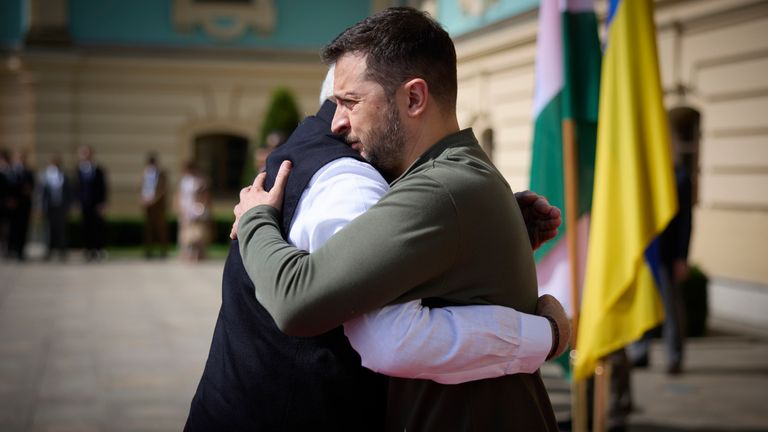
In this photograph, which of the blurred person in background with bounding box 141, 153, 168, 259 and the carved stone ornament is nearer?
the blurred person in background with bounding box 141, 153, 168, 259

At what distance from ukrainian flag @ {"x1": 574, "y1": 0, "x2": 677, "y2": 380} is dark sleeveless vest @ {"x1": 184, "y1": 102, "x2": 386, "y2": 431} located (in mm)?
2582

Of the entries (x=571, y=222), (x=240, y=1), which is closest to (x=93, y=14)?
(x=240, y=1)

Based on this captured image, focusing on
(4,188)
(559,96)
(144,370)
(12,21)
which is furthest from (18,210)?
(559,96)

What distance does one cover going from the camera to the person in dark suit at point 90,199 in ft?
55.3

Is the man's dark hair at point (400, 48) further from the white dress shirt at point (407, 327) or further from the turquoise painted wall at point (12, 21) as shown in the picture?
the turquoise painted wall at point (12, 21)

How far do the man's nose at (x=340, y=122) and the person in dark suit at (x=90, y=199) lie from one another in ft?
51.6

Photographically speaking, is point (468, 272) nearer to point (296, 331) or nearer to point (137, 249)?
point (296, 331)

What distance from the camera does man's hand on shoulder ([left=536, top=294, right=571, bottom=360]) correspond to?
204cm

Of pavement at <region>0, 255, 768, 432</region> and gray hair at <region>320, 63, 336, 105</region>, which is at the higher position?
gray hair at <region>320, 63, 336, 105</region>

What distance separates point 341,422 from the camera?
1968 millimetres

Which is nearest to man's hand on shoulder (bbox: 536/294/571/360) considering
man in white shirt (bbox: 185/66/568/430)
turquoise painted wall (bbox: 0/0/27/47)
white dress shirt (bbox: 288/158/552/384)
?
man in white shirt (bbox: 185/66/568/430)

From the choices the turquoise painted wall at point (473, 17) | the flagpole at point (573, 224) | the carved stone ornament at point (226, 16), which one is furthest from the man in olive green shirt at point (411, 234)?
the carved stone ornament at point (226, 16)

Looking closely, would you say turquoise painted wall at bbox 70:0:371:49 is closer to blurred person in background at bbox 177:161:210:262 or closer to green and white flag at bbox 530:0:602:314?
blurred person in background at bbox 177:161:210:262

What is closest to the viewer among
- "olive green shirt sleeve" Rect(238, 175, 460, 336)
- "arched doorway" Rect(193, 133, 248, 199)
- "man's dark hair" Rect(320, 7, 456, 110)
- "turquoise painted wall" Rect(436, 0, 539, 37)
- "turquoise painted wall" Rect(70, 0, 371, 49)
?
"olive green shirt sleeve" Rect(238, 175, 460, 336)
